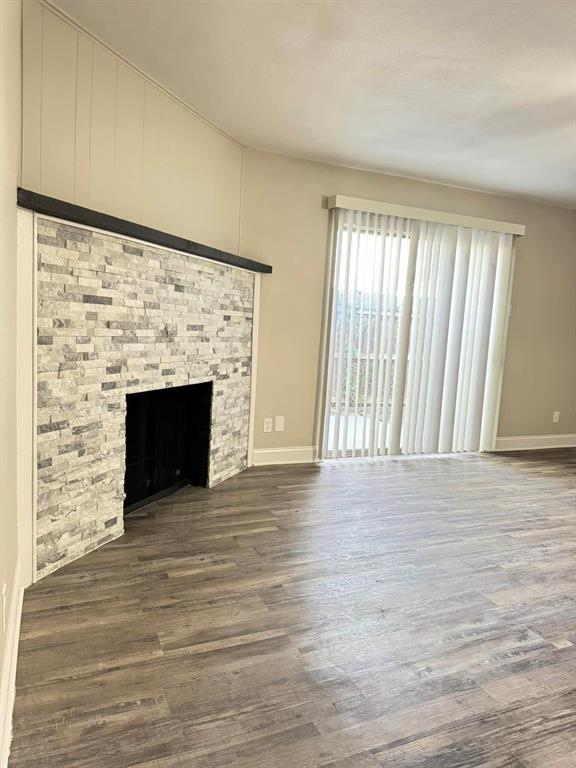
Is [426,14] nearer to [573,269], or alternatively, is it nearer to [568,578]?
[568,578]

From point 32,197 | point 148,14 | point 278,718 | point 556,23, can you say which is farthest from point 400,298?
point 278,718

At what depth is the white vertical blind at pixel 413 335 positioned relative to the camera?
4688 mm

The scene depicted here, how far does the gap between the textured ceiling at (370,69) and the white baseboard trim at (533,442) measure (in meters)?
2.77

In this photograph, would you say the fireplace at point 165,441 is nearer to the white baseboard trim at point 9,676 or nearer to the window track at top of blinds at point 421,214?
the white baseboard trim at point 9,676

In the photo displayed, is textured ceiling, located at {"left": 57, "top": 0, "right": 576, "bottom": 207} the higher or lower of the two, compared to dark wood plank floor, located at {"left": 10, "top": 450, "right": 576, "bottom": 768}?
higher

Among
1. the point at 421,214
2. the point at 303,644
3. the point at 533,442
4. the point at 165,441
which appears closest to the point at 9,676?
the point at 303,644

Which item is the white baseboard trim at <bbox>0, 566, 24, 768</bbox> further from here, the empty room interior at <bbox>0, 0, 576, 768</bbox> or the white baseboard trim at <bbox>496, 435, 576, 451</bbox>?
the white baseboard trim at <bbox>496, 435, 576, 451</bbox>

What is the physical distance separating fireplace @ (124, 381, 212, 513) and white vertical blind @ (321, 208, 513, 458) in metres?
1.30

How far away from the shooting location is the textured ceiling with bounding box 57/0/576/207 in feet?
7.66

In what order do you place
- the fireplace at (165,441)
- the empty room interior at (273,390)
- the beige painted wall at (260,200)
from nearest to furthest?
the empty room interior at (273,390), the beige painted wall at (260,200), the fireplace at (165,441)

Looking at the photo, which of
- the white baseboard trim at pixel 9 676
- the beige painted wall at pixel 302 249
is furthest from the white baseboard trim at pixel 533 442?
the white baseboard trim at pixel 9 676

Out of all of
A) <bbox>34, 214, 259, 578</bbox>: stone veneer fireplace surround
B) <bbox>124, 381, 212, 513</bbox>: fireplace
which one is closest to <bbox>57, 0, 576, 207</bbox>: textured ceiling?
<bbox>34, 214, 259, 578</bbox>: stone veneer fireplace surround

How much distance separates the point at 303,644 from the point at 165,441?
1.90 meters

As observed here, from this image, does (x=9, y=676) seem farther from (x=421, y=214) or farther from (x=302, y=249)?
Result: (x=421, y=214)
